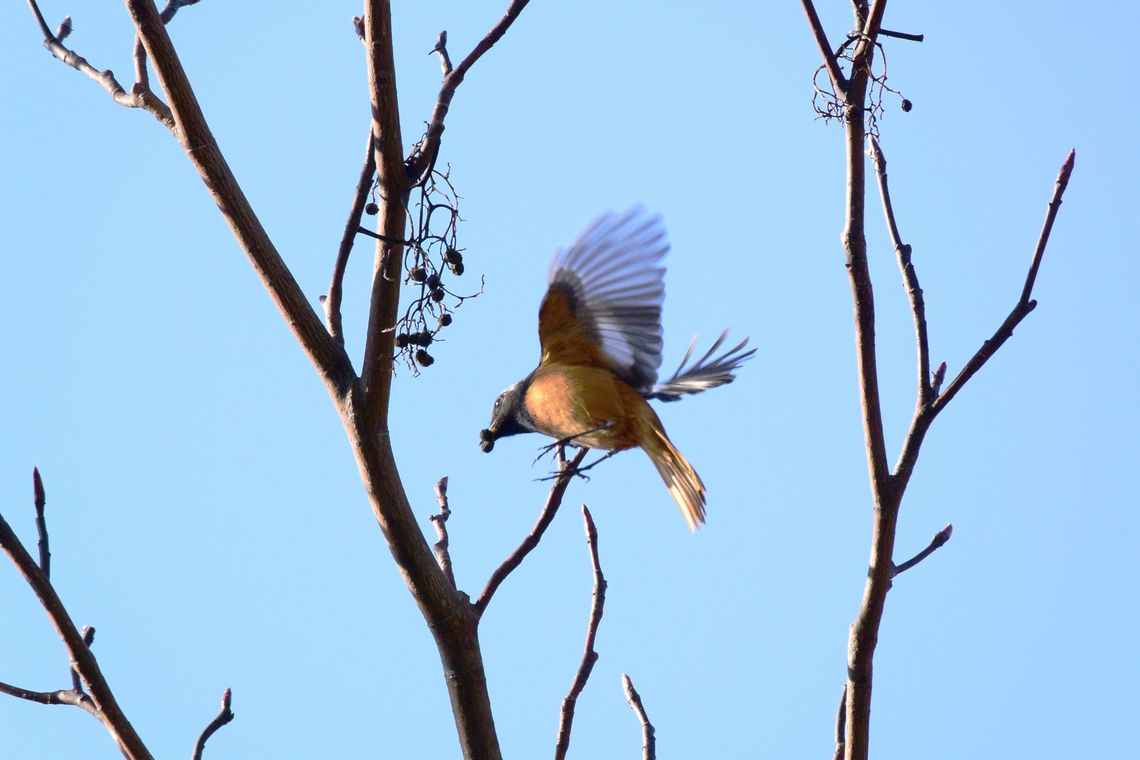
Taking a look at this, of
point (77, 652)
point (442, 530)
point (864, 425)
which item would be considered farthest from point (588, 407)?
point (77, 652)

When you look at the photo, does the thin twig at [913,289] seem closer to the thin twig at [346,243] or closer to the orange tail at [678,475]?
the thin twig at [346,243]

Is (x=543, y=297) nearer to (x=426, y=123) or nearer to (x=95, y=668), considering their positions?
(x=426, y=123)

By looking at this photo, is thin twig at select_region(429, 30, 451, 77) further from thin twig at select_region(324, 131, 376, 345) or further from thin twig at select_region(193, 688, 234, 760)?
thin twig at select_region(193, 688, 234, 760)

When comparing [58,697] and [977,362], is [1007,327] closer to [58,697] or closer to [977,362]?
[977,362]

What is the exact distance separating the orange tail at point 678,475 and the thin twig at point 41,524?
2.64m

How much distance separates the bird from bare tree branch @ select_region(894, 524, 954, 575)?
1869 mm

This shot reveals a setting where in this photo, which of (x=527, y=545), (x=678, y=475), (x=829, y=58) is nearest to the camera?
(x=829, y=58)

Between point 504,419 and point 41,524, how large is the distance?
9.39ft

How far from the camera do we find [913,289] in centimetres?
267

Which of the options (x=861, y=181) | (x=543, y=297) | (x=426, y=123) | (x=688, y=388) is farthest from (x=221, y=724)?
(x=688, y=388)

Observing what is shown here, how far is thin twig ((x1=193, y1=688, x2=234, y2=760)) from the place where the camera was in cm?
294

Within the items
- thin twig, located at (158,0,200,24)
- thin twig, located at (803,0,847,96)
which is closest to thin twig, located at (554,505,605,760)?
thin twig, located at (803,0,847,96)

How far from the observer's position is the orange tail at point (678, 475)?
194 inches

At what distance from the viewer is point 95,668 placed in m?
2.62
